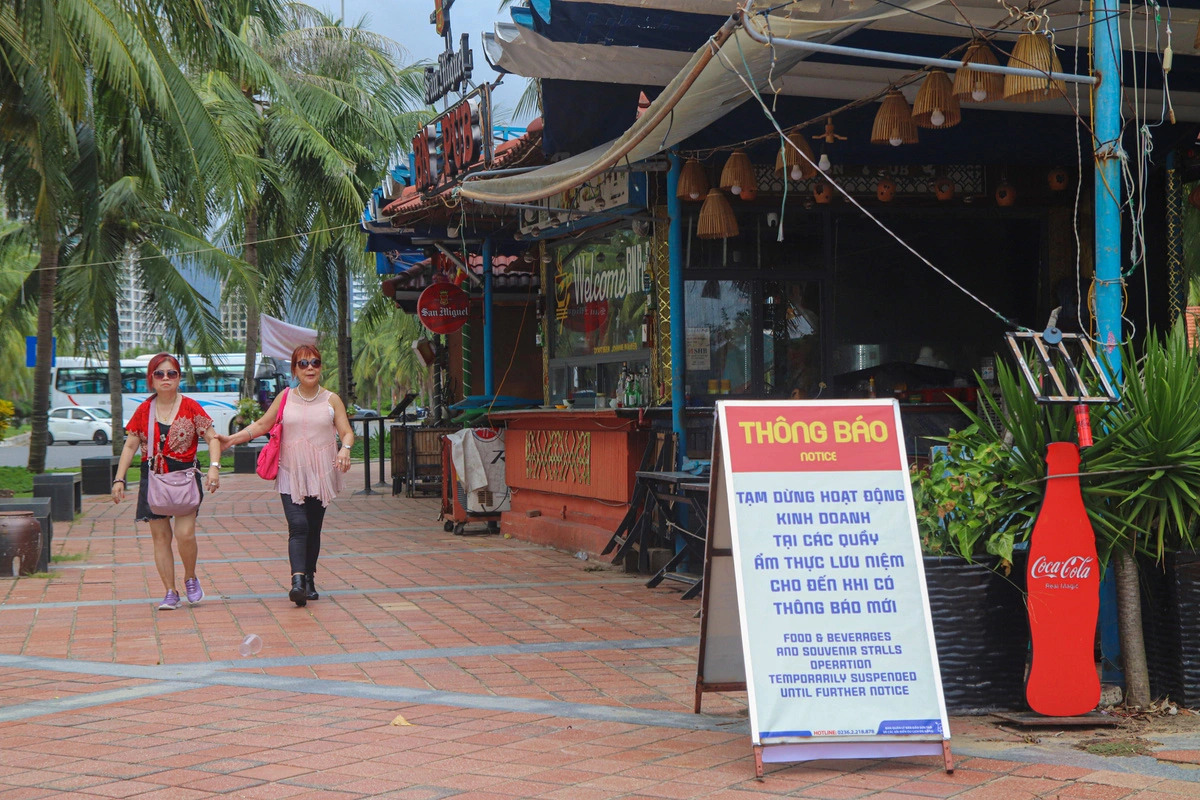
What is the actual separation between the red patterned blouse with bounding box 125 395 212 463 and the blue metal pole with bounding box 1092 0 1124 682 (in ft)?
18.5

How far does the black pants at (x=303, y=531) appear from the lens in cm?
838

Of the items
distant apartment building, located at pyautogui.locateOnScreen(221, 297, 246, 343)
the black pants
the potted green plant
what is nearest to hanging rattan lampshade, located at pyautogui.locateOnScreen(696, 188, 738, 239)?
the black pants

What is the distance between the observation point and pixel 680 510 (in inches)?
384

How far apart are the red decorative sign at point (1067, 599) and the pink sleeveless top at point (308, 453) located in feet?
16.3

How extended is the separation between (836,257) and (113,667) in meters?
6.73

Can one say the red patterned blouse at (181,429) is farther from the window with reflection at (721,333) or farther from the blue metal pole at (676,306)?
the window with reflection at (721,333)

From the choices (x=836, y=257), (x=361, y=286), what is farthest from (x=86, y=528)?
(x=361, y=286)

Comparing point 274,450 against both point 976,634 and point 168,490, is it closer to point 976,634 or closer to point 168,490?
point 168,490

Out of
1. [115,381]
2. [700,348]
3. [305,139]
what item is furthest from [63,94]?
[115,381]

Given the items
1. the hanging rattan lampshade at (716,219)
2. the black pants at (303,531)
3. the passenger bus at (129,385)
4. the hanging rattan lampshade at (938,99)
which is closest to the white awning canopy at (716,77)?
the hanging rattan lampshade at (938,99)

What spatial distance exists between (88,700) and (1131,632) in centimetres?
461

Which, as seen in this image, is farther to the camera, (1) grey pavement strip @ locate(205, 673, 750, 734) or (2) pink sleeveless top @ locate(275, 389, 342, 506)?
(2) pink sleeveless top @ locate(275, 389, 342, 506)

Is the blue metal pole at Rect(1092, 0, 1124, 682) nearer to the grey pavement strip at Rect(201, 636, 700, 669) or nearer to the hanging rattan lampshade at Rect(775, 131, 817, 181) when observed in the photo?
the grey pavement strip at Rect(201, 636, 700, 669)

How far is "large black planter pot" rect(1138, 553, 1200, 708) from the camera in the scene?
16.4 feet
